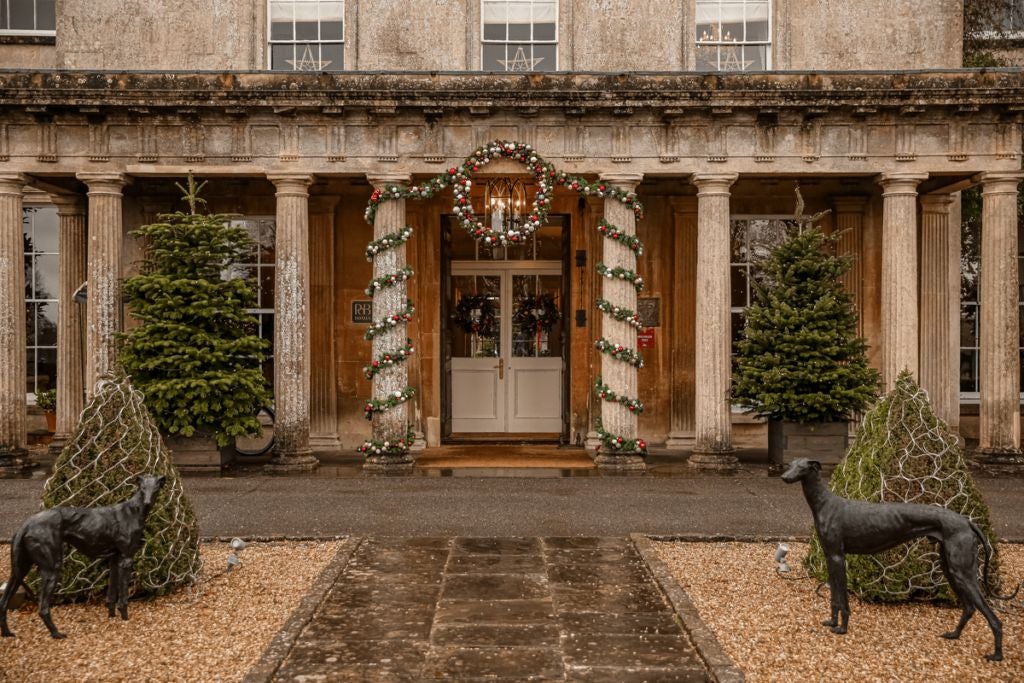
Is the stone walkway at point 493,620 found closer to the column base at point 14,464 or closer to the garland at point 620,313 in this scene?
the garland at point 620,313

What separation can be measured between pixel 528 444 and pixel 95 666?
402 inches

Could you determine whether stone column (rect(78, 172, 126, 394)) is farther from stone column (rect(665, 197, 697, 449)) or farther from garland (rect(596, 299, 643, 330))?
stone column (rect(665, 197, 697, 449))

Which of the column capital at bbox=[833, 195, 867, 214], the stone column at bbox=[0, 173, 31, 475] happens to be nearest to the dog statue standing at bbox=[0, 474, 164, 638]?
the stone column at bbox=[0, 173, 31, 475]

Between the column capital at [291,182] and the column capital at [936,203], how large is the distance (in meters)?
8.89

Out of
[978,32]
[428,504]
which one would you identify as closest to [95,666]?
[428,504]

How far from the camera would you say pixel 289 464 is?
40.8 ft

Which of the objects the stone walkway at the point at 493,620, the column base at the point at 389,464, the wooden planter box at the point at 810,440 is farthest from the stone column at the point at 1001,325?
the column base at the point at 389,464

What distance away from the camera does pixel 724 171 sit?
12.6 m

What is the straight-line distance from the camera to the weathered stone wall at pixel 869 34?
1388cm

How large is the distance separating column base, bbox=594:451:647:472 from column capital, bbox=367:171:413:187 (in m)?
4.47

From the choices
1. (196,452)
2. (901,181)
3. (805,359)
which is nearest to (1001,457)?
(805,359)

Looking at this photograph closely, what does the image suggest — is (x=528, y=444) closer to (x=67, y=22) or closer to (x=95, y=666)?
(x=67, y=22)

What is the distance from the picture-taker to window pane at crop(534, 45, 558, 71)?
46.2 ft

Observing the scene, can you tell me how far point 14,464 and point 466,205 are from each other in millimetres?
6735
